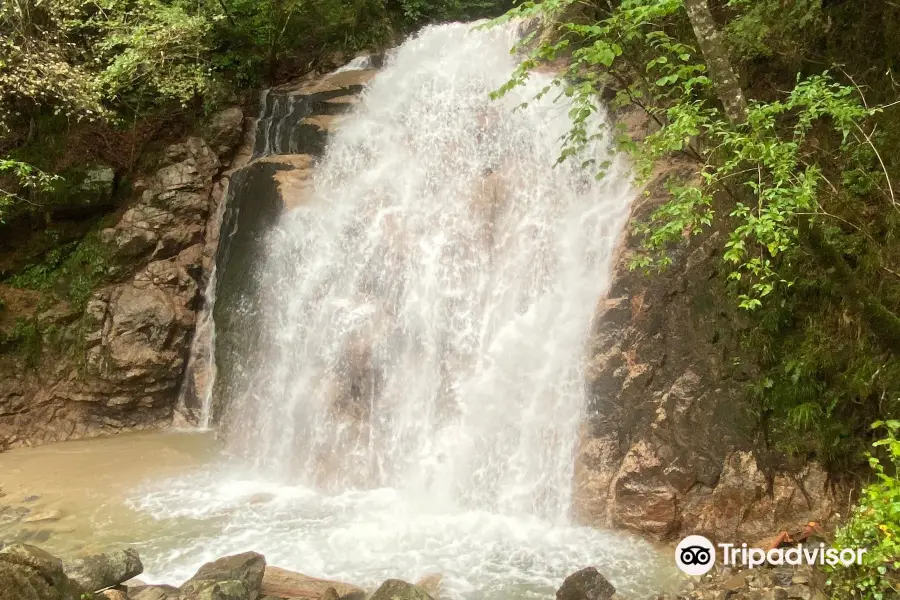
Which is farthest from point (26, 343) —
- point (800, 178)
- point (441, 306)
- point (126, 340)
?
point (800, 178)

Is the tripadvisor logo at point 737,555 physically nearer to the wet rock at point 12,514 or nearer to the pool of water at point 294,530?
the pool of water at point 294,530

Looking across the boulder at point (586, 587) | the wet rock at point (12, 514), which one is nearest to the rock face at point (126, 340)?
the wet rock at point (12, 514)

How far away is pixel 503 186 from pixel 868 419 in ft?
18.8

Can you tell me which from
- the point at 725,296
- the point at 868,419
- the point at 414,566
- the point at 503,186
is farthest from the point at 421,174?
the point at 868,419

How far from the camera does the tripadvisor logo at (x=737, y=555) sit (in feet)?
17.7

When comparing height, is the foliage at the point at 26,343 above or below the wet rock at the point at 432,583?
above

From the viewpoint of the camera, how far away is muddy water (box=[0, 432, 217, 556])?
715cm

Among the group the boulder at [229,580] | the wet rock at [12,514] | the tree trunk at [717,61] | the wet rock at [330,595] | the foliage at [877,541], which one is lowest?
the wet rock at [12,514]

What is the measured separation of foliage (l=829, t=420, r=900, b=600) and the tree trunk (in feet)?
8.29

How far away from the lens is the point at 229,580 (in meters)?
5.51

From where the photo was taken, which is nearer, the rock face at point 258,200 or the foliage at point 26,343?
the rock face at point 258,200

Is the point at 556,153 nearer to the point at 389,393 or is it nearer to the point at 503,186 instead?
the point at 503,186

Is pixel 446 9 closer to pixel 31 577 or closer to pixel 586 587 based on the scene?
pixel 586 587

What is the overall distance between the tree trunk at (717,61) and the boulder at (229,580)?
5.87m
